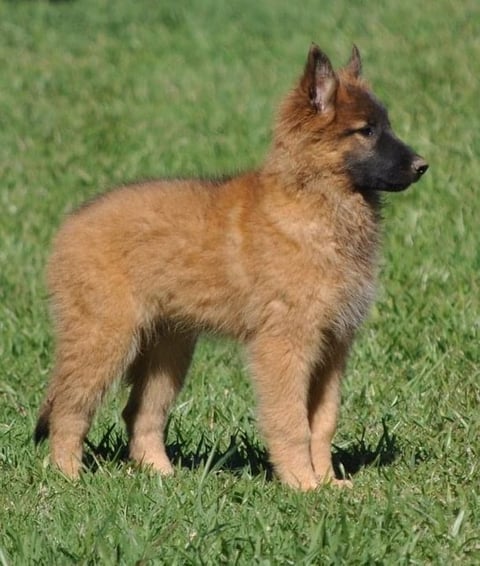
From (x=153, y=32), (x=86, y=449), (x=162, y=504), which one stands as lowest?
(x=153, y=32)

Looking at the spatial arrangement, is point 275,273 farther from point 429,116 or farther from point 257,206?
point 429,116

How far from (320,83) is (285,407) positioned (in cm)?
140

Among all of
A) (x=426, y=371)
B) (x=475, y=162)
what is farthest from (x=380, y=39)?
(x=426, y=371)

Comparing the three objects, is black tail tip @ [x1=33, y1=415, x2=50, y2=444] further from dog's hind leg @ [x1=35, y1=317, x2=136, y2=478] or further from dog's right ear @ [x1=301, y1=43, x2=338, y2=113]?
dog's right ear @ [x1=301, y1=43, x2=338, y2=113]

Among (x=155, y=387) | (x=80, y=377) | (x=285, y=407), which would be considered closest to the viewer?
(x=285, y=407)

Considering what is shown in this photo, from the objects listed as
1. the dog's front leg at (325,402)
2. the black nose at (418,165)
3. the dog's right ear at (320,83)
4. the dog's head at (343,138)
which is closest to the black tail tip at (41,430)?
the dog's front leg at (325,402)

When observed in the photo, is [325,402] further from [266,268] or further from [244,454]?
[266,268]

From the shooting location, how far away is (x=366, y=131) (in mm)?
6191

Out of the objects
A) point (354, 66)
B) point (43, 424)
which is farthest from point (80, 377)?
point (354, 66)

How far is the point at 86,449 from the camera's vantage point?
6.79 metres

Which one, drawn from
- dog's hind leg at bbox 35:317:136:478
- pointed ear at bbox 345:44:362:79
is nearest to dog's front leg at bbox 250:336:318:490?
dog's hind leg at bbox 35:317:136:478

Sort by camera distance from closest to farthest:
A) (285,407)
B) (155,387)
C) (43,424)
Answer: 1. (285,407)
2. (43,424)
3. (155,387)

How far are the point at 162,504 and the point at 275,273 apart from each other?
3.84 feet

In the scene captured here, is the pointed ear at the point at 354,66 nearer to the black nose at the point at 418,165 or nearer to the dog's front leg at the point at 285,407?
the black nose at the point at 418,165
